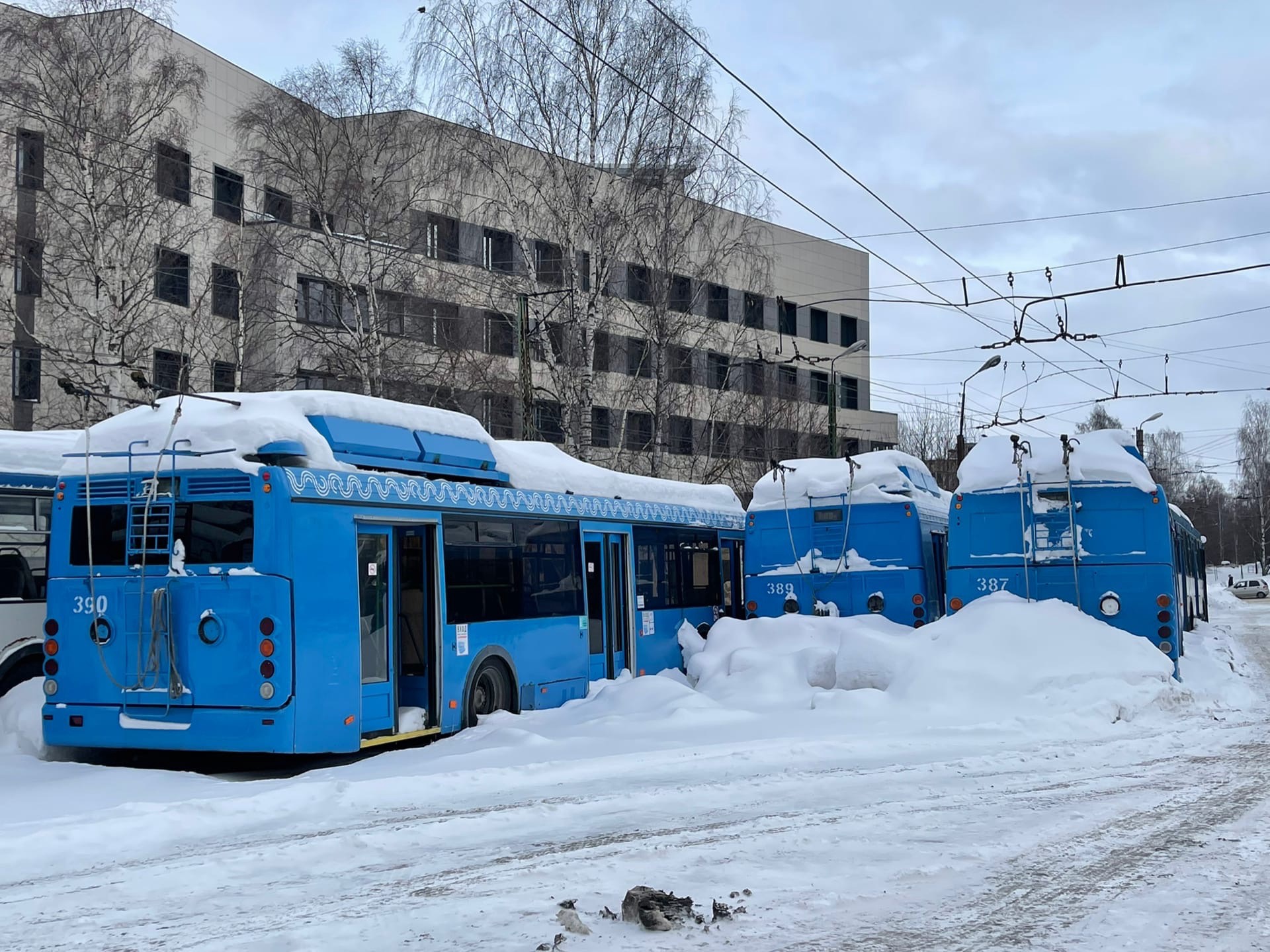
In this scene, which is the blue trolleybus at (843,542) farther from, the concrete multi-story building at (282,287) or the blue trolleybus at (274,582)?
the concrete multi-story building at (282,287)

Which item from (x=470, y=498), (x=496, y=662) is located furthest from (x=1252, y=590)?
(x=470, y=498)

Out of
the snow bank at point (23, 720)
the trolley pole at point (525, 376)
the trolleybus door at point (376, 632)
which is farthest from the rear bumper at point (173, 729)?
the trolley pole at point (525, 376)

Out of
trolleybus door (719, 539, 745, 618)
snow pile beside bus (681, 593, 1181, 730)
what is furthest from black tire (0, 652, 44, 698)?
trolleybus door (719, 539, 745, 618)

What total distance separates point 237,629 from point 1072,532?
10093mm

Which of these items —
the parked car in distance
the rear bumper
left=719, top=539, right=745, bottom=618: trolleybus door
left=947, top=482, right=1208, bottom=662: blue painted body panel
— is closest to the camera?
A: the rear bumper

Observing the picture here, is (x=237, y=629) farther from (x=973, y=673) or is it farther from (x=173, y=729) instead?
(x=973, y=673)

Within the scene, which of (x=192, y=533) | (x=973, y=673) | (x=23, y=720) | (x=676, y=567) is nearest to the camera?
Result: (x=192, y=533)

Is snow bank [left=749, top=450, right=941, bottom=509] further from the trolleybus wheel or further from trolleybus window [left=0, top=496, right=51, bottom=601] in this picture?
trolleybus window [left=0, top=496, right=51, bottom=601]

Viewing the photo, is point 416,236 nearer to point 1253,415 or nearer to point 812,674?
point 812,674

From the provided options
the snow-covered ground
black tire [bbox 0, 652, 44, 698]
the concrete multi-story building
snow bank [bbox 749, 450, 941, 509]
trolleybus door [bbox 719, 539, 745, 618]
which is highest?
the concrete multi-story building

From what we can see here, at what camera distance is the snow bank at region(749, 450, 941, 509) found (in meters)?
18.1

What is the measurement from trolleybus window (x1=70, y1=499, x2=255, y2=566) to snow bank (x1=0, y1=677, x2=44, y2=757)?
5.06ft

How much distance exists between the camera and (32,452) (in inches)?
516

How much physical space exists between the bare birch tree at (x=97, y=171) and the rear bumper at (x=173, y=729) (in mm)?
13319
